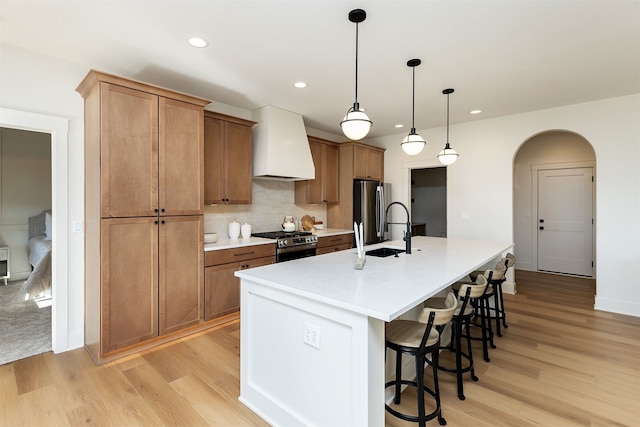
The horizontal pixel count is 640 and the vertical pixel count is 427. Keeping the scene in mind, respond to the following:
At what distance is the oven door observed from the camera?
394 centimetres

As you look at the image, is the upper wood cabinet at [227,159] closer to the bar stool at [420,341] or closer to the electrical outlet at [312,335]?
the electrical outlet at [312,335]

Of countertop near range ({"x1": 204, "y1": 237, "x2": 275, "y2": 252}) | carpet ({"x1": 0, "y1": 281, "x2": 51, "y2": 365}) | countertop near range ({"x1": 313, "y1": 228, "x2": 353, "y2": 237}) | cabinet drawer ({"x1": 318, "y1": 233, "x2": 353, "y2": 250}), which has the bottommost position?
carpet ({"x1": 0, "y1": 281, "x2": 51, "y2": 365})

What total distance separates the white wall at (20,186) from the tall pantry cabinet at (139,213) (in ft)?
12.2

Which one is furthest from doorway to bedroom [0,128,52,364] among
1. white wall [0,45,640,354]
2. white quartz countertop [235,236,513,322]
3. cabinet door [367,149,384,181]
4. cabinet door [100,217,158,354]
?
cabinet door [367,149,384,181]

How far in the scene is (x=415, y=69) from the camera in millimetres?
2980

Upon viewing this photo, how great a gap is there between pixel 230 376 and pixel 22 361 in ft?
5.84

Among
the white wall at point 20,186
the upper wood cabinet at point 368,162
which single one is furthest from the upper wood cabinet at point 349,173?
the white wall at point 20,186

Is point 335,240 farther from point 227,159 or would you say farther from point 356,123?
point 356,123

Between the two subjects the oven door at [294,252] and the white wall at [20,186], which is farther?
the white wall at [20,186]

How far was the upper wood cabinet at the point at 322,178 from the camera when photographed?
195 inches

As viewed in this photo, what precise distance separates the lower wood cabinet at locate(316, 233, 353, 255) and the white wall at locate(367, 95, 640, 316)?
1722 millimetres

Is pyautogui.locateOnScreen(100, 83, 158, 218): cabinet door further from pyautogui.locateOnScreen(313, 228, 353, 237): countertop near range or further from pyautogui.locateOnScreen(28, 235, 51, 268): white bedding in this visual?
pyautogui.locateOnScreen(28, 235, 51, 268): white bedding

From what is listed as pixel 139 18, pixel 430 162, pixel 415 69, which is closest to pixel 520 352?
pixel 415 69

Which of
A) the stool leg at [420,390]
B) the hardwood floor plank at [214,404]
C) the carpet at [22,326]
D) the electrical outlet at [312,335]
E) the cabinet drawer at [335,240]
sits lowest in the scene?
the hardwood floor plank at [214,404]
